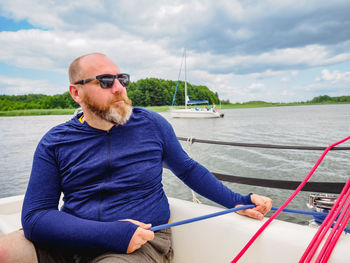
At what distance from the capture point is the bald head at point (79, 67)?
3.85 feet

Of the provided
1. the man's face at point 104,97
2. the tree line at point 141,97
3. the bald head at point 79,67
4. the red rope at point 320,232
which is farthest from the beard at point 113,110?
the tree line at point 141,97

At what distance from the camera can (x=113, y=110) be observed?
1118 mm

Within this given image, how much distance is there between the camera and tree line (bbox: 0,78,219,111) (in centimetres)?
A: 5025

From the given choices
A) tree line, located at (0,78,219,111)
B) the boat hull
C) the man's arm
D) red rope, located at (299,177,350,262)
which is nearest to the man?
the man's arm

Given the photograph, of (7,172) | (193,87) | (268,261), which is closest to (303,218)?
(268,261)

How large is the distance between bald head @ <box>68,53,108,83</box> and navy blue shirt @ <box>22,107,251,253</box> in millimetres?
211

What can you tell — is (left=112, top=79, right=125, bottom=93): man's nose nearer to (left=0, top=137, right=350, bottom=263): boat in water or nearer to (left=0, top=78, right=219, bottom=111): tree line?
(left=0, top=137, right=350, bottom=263): boat in water

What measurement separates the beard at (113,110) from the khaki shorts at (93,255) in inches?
21.0

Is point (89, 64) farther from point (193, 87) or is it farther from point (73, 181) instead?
point (193, 87)

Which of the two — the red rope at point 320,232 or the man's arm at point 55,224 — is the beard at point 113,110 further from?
the red rope at point 320,232

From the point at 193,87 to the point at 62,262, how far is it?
69.0 metres

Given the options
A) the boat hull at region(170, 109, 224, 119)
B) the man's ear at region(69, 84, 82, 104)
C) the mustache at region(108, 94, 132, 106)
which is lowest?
the boat hull at region(170, 109, 224, 119)

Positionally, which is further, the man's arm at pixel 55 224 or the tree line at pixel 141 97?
the tree line at pixel 141 97

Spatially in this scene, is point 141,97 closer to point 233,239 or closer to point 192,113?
point 192,113
